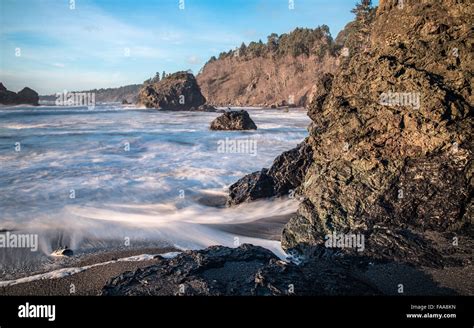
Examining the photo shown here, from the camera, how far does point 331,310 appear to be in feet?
10.3

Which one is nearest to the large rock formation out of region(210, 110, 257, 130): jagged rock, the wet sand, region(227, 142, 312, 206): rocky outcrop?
region(227, 142, 312, 206): rocky outcrop

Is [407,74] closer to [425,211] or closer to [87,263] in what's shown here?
[425,211]

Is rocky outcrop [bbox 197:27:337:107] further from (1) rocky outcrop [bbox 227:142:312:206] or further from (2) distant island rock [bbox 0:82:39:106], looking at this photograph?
(1) rocky outcrop [bbox 227:142:312:206]

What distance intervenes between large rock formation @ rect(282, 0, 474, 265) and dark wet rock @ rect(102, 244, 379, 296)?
3.47 feet

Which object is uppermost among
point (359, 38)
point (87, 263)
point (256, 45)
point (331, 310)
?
point (256, 45)

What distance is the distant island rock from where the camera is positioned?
52.9 meters

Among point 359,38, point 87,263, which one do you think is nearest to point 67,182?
point 87,263

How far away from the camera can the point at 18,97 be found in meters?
55.8

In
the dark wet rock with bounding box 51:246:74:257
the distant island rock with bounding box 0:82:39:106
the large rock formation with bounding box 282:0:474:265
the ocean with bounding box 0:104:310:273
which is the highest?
the distant island rock with bounding box 0:82:39:106

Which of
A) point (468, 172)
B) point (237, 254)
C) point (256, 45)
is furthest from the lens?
point (256, 45)

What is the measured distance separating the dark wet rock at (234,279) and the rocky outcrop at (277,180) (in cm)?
392

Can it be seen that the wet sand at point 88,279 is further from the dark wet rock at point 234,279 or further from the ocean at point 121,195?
the dark wet rock at point 234,279

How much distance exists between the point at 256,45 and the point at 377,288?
337ft

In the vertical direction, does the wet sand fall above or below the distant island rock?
below
